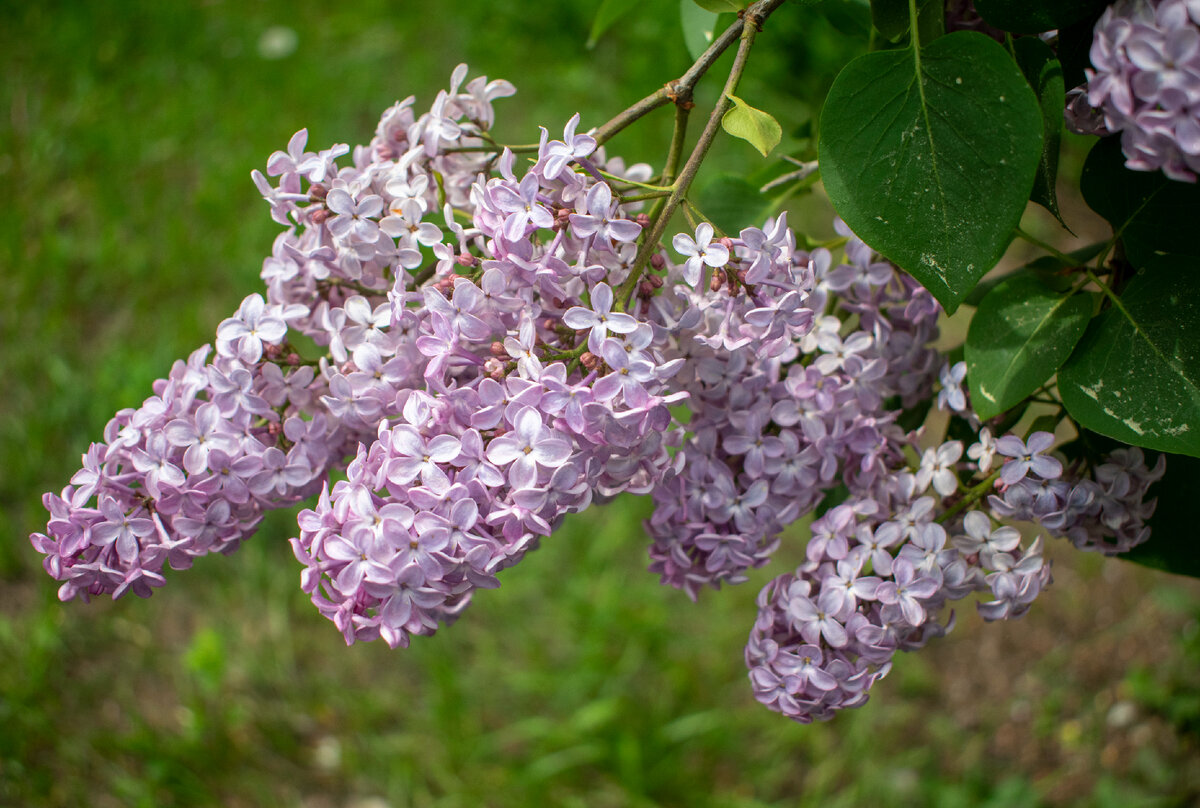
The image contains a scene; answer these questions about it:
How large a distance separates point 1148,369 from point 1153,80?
217 mm

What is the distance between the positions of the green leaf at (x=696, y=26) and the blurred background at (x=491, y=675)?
781 mm

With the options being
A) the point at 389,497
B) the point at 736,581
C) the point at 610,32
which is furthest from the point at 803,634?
the point at 610,32

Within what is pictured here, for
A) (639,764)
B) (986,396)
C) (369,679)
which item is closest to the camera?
(986,396)

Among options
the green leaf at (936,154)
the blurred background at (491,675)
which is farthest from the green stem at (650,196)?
the blurred background at (491,675)

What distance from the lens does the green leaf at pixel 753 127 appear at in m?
0.66

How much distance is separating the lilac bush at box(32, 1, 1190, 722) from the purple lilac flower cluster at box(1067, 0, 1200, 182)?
0.22 meters

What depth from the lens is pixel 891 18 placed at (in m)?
0.69

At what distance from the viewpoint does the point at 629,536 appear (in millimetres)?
2191

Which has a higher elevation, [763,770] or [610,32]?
[610,32]

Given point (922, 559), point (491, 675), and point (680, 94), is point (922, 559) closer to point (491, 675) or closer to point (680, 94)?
point (680, 94)

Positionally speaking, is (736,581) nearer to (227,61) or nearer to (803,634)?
(803,634)

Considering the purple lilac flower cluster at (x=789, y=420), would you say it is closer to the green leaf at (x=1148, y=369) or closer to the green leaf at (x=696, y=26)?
the green leaf at (x=1148, y=369)

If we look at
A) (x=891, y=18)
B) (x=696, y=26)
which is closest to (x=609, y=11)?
(x=696, y=26)

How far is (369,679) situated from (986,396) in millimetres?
1641
